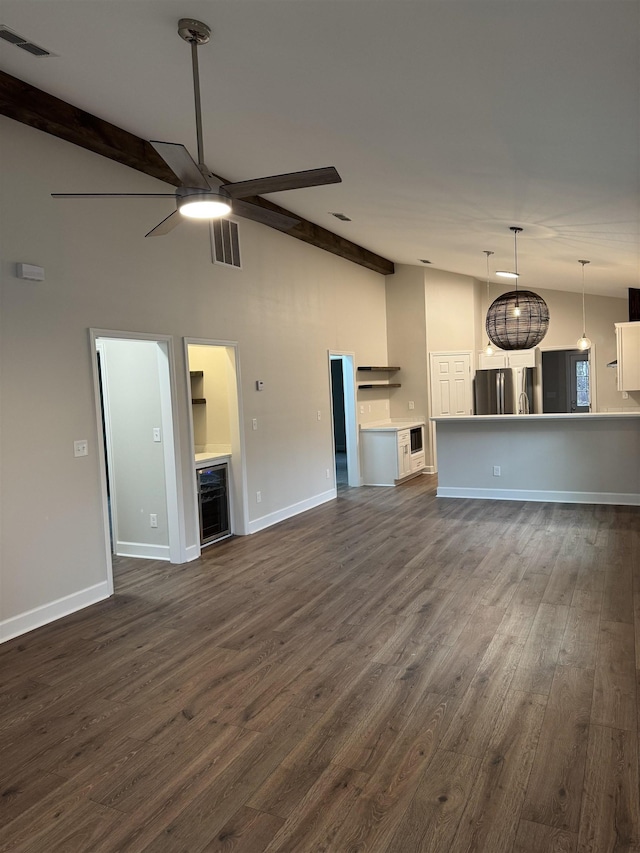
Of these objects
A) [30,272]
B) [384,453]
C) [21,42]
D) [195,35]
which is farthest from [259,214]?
[384,453]

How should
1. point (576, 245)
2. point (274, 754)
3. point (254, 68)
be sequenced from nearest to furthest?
point (274, 754) → point (254, 68) → point (576, 245)

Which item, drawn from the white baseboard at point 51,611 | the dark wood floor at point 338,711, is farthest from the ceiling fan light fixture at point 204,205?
the white baseboard at point 51,611

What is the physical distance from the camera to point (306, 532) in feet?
20.3

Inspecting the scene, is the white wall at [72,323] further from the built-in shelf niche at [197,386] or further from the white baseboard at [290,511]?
the built-in shelf niche at [197,386]

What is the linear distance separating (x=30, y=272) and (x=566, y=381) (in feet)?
28.4

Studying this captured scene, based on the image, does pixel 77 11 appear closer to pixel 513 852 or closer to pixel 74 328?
pixel 74 328

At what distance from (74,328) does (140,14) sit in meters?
2.12

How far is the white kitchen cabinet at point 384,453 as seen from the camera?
8.70m

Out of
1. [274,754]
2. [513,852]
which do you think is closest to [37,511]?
[274,754]

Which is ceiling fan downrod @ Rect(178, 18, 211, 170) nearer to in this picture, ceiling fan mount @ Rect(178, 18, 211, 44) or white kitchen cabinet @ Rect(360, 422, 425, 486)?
ceiling fan mount @ Rect(178, 18, 211, 44)

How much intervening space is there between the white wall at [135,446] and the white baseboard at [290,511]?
1.17 meters

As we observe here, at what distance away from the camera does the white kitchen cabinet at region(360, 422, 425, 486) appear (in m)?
8.70

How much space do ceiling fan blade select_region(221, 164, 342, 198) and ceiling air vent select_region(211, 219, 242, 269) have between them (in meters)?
2.91

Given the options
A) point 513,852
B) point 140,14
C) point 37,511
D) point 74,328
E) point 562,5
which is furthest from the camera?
point 74,328
